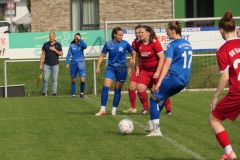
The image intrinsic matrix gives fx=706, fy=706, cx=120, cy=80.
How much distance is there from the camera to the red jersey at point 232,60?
8.26 metres

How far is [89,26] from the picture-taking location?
40781mm

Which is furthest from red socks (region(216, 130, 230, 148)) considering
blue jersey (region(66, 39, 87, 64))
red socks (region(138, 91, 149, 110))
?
blue jersey (region(66, 39, 87, 64))

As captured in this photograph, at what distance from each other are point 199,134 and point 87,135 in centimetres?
188

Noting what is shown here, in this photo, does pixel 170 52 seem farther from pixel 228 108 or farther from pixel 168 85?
pixel 228 108

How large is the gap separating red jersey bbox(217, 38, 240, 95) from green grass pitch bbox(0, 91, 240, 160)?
134 cm

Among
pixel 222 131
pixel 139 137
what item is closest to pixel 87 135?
pixel 139 137

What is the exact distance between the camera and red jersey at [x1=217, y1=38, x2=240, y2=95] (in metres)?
8.26

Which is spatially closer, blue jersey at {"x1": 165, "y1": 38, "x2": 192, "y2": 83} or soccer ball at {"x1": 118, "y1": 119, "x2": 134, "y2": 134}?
blue jersey at {"x1": 165, "y1": 38, "x2": 192, "y2": 83}

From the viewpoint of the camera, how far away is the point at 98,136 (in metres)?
11.7

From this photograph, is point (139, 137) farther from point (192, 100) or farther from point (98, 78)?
point (98, 78)

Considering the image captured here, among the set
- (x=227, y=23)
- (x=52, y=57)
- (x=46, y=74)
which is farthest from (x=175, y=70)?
(x=46, y=74)

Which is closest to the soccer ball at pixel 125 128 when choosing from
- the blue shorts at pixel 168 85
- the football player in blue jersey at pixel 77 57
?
the blue shorts at pixel 168 85

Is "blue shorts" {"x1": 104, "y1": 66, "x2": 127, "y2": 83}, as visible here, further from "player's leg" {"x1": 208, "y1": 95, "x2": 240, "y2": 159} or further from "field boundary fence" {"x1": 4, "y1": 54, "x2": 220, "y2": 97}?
"field boundary fence" {"x1": 4, "y1": 54, "x2": 220, "y2": 97}

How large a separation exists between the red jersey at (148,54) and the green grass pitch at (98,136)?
111 centimetres
